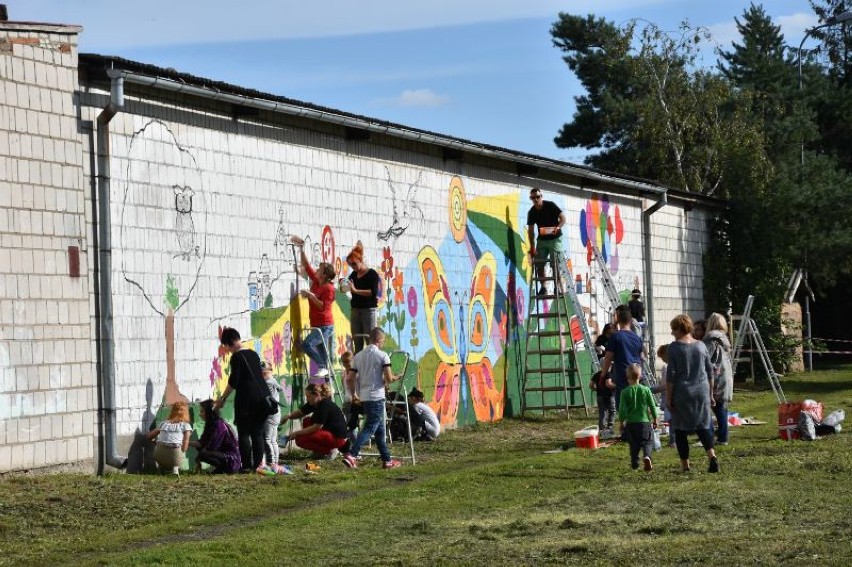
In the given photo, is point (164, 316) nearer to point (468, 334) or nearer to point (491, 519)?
point (491, 519)

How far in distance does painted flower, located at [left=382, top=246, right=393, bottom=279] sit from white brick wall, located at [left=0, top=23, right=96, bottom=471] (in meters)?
6.75

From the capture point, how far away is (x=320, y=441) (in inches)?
700

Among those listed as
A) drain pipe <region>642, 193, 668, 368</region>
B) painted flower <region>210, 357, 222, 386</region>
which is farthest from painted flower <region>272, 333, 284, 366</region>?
drain pipe <region>642, 193, 668, 368</region>

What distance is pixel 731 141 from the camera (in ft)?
131

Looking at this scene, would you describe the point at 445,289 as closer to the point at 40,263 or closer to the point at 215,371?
the point at 215,371

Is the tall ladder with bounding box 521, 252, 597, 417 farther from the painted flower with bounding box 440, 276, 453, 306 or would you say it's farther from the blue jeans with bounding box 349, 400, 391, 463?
the blue jeans with bounding box 349, 400, 391, 463

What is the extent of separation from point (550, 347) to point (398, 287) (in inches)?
231

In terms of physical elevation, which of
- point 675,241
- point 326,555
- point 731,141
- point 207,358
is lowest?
point 326,555

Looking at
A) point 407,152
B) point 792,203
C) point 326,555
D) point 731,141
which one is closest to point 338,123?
point 407,152

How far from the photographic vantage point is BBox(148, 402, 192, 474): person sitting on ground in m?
15.7

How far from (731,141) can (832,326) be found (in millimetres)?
9629

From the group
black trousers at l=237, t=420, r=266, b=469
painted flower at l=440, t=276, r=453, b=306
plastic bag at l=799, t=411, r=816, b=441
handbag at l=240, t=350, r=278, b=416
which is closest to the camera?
handbag at l=240, t=350, r=278, b=416

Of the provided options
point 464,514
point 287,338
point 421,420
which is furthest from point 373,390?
point 464,514

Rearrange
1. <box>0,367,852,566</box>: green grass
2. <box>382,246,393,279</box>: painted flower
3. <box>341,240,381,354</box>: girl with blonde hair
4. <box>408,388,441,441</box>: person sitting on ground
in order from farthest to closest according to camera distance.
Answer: <box>382,246,393,279</box>: painted flower < <box>408,388,441,441</box>: person sitting on ground < <box>341,240,381,354</box>: girl with blonde hair < <box>0,367,852,566</box>: green grass
